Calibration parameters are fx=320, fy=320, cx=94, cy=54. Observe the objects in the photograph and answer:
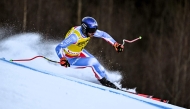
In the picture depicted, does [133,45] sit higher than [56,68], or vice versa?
[133,45]

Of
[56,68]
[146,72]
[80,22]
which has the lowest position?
[56,68]

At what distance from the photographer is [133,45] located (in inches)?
131

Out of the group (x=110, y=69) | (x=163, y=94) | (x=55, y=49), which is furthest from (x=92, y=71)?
(x=163, y=94)

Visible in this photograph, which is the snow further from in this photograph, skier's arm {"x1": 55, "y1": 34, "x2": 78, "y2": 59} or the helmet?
the helmet

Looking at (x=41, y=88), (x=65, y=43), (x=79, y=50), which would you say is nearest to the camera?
(x=41, y=88)

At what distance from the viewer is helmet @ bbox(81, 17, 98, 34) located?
2.84 m

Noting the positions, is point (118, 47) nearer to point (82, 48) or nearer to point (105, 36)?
point (105, 36)

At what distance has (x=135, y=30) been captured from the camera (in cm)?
331

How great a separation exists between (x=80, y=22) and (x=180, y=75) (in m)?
1.41

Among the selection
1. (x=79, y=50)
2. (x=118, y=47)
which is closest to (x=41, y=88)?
(x=79, y=50)

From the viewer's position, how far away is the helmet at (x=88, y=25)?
9.32 ft

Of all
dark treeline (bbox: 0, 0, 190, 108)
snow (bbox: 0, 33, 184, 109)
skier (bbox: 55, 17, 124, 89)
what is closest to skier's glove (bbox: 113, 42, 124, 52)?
skier (bbox: 55, 17, 124, 89)

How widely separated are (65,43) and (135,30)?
2.83 ft

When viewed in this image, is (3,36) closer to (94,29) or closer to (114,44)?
(94,29)
